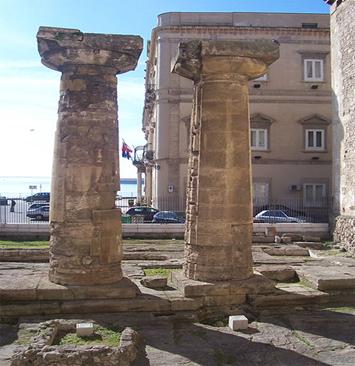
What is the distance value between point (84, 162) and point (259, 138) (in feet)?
70.2

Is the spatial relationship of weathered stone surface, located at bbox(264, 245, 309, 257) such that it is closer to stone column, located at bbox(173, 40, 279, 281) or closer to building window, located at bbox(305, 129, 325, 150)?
stone column, located at bbox(173, 40, 279, 281)

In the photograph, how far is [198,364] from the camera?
20.1ft

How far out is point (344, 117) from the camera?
61.2 feet

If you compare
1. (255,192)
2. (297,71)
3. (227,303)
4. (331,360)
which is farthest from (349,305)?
(297,71)

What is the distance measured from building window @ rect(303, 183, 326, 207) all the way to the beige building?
55 mm

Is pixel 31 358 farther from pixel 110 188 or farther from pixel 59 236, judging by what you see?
pixel 110 188

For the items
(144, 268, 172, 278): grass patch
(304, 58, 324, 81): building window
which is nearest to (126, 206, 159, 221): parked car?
(304, 58, 324, 81): building window

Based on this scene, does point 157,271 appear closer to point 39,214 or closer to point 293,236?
point 293,236

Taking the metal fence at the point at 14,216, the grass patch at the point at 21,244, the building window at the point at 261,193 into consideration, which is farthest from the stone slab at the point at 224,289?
the building window at the point at 261,193

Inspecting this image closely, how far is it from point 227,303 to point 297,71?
23.0 m

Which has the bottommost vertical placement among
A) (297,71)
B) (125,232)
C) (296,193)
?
(125,232)

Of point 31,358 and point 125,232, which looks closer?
point 31,358

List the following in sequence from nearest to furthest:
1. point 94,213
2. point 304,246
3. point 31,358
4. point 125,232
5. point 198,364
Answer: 1. point 31,358
2. point 198,364
3. point 94,213
4. point 304,246
5. point 125,232

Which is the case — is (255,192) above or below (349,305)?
above
